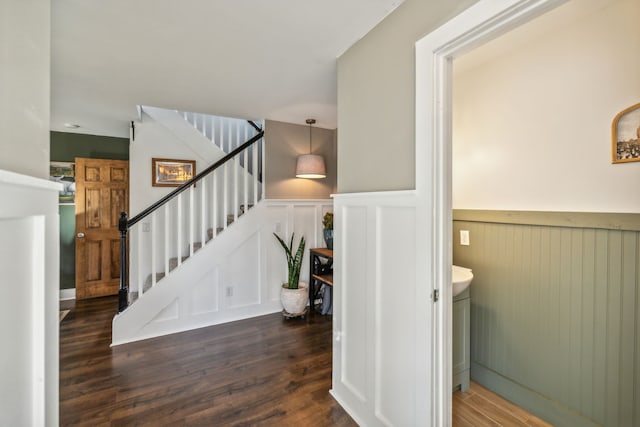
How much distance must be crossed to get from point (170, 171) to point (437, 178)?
Answer: 11.4 feet

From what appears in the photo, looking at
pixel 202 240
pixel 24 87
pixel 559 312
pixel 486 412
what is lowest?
pixel 486 412

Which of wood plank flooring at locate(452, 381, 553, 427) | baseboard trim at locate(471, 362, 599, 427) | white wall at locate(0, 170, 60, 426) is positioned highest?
white wall at locate(0, 170, 60, 426)

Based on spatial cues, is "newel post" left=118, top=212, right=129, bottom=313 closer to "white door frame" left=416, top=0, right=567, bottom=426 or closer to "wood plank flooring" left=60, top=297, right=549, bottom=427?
"wood plank flooring" left=60, top=297, right=549, bottom=427

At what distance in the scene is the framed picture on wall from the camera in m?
3.91

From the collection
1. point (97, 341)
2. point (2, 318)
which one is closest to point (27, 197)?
point (2, 318)

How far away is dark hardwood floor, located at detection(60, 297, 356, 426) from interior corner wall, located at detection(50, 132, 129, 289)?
1268mm

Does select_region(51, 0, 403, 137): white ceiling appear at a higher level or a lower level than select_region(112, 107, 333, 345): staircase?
higher

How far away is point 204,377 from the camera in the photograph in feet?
7.14

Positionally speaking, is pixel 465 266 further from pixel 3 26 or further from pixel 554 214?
pixel 3 26

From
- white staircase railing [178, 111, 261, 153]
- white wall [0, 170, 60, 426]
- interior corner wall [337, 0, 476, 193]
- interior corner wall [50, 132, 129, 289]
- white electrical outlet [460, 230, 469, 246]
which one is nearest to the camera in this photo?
white wall [0, 170, 60, 426]

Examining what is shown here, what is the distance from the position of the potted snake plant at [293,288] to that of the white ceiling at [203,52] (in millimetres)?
1546

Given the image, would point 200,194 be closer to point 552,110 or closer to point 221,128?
point 221,128

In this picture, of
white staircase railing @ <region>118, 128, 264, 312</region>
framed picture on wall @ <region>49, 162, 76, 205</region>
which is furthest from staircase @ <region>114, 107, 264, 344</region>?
framed picture on wall @ <region>49, 162, 76, 205</region>

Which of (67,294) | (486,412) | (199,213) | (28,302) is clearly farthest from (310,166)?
(67,294)
